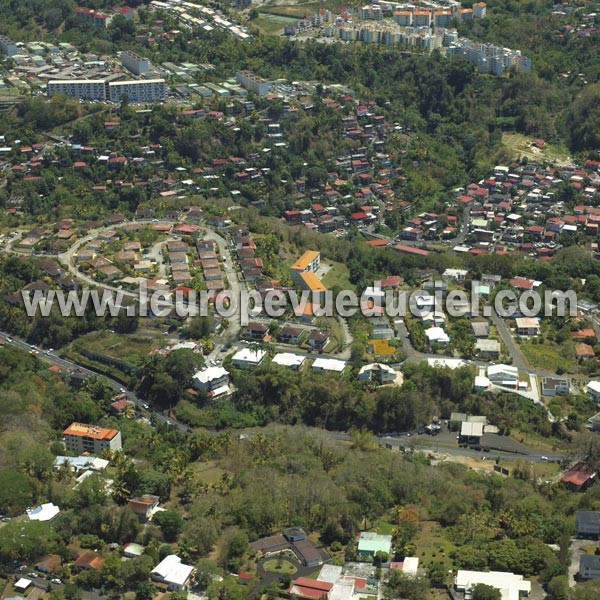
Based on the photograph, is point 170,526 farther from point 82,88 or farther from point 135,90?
point 82,88

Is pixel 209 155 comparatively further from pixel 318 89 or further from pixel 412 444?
pixel 412 444

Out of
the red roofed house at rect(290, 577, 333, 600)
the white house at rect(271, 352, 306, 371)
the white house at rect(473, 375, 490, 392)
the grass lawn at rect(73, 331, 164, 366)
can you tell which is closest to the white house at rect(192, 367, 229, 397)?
the white house at rect(271, 352, 306, 371)

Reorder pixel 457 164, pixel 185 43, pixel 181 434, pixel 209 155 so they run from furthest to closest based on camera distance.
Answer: pixel 185 43
pixel 457 164
pixel 209 155
pixel 181 434

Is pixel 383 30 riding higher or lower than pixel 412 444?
higher

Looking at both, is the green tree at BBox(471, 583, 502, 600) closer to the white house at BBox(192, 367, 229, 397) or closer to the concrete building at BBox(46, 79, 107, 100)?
the white house at BBox(192, 367, 229, 397)

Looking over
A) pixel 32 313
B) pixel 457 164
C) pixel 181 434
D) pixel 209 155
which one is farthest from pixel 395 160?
pixel 181 434

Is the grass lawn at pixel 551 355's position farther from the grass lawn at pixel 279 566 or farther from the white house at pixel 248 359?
the grass lawn at pixel 279 566

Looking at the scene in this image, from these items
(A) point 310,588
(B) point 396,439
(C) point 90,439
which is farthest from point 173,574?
(B) point 396,439
